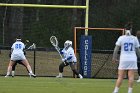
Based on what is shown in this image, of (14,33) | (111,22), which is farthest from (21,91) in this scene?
(111,22)

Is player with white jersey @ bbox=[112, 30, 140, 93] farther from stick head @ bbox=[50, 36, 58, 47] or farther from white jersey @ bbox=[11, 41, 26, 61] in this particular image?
stick head @ bbox=[50, 36, 58, 47]

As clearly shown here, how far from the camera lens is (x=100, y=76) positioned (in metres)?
24.1

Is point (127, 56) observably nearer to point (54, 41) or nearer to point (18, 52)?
point (18, 52)

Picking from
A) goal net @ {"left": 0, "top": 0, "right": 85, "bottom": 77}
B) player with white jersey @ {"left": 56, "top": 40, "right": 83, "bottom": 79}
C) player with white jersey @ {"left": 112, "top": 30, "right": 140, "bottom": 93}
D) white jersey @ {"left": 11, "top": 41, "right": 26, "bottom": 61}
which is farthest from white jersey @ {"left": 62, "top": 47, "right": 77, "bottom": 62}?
player with white jersey @ {"left": 112, "top": 30, "right": 140, "bottom": 93}

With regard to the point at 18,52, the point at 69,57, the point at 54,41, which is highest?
the point at 54,41

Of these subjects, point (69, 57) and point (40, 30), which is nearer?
point (69, 57)

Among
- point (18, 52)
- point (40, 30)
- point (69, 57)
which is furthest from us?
point (40, 30)

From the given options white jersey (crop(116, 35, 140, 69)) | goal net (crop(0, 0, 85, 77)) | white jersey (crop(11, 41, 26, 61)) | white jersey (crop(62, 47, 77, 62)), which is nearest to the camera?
white jersey (crop(116, 35, 140, 69))

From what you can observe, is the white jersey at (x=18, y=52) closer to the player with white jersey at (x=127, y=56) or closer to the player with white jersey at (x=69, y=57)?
the player with white jersey at (x=69, y=57)

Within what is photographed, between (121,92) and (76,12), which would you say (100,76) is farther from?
(76,12)

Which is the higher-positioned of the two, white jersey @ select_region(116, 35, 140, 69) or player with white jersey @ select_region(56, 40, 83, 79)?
white jersey @ select_region(116, 35, 140, 69)

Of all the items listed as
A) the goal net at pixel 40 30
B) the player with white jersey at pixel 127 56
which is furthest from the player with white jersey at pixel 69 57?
the player with white jersey at pixel 127 56

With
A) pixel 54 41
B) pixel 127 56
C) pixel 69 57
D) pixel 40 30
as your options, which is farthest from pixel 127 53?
pixel 40 30

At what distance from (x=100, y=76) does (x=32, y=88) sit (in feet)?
26.4
